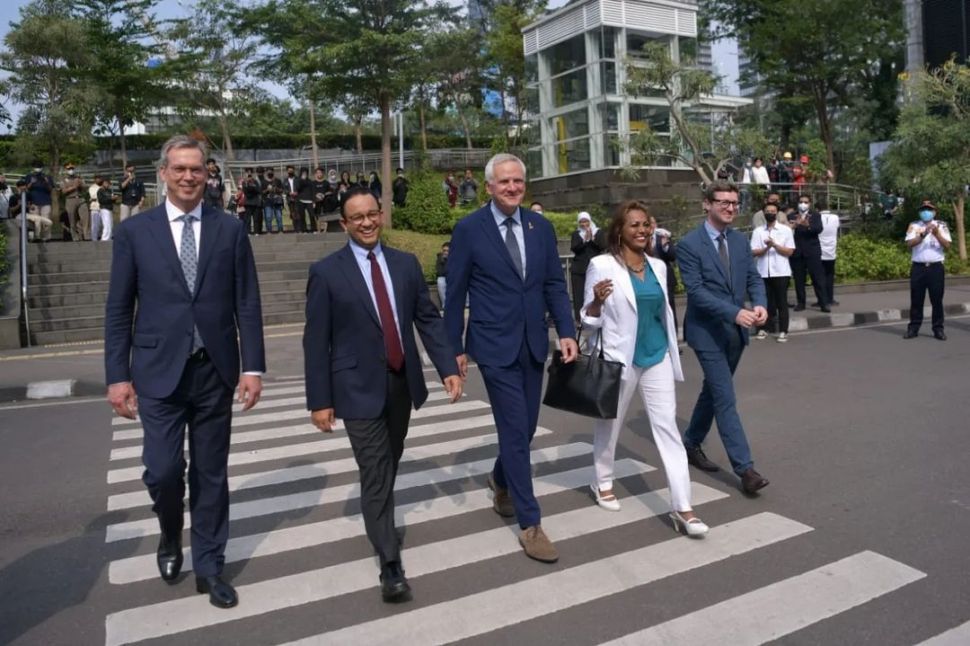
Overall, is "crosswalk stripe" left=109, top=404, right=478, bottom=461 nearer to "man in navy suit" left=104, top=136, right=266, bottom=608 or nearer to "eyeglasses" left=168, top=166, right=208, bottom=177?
"man in navy suit" left=104, top=136, right=266, bottom=608

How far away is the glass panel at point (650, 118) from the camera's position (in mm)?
24047

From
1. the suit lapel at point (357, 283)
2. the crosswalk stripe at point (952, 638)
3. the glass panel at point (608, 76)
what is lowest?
the crosswalk stripe at point (952, 638)

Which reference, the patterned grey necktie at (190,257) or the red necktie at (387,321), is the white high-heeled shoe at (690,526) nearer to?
the red necktie at (387,321)

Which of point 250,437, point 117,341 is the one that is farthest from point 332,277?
point 250,437

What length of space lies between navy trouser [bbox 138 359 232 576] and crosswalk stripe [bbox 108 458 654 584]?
0.47 meters

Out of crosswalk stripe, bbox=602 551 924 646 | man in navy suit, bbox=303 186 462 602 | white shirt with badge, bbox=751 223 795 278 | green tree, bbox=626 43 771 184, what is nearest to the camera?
crosswalk stripe, bbox=602 551 924 646

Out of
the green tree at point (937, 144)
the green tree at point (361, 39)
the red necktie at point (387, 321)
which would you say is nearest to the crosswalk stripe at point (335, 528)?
the red necktie at point (387, 321)

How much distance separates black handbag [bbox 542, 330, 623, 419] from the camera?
483 centimetres

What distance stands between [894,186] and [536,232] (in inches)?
807

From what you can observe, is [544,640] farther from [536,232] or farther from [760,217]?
[760,217]

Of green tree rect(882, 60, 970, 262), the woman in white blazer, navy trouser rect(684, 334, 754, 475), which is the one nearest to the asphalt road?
navy trouser rect(684, 334, 754, 475)

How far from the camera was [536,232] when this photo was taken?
4734 mm

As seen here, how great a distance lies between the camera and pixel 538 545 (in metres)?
4.45

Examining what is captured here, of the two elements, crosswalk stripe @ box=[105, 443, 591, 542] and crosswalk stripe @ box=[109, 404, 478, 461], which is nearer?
crosswalk stripe @ box=[105, 443, 591, 542]
